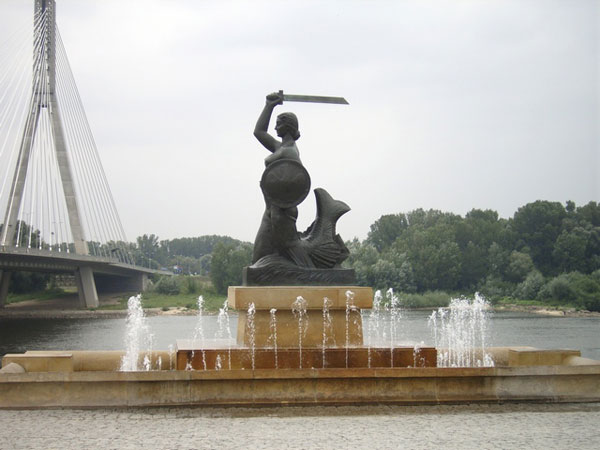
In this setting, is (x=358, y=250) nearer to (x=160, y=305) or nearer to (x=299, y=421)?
(x=160, y=305)

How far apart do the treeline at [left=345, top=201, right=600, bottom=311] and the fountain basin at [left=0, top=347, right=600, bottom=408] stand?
38438 millimetres

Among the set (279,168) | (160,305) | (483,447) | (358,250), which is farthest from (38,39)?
(483,447)

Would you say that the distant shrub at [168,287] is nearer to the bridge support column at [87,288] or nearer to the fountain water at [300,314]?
the bridge support column at [87,288]

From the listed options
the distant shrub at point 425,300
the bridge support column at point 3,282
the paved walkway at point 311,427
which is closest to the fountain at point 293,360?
the paved walkway at point 311,427

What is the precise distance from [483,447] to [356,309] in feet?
11.2

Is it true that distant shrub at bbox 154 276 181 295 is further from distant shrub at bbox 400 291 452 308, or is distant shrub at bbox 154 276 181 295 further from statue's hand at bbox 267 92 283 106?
statue's hand at bbox 267 92 283 106

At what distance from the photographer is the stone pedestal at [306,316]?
876cm

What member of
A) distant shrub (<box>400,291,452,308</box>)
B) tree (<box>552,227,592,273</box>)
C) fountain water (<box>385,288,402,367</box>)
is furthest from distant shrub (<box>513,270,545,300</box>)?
fountain water (<box>385,288,402,367</box>)

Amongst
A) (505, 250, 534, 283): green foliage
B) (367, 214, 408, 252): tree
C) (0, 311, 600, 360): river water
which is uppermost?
(367, 214, 408, 252): tree

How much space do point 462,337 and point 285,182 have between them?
689 inches

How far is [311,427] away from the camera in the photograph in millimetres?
6492

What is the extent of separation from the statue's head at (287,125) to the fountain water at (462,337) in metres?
3.52

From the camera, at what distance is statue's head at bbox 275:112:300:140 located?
393 inches

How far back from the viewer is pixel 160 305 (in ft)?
159
